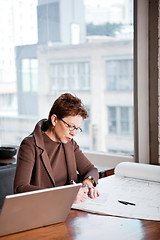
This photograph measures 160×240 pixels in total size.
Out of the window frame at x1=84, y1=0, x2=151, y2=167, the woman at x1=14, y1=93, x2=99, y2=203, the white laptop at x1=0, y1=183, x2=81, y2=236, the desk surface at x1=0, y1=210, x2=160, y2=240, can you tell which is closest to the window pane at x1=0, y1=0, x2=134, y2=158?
the window frame at x1=84, y1=0, x2=151, y2=167

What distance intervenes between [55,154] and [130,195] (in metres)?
0.53

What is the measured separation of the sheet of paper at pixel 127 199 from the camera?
1884 mm

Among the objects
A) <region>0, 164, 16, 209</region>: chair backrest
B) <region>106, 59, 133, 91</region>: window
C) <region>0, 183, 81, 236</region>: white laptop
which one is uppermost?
<region>106, 59, 133, 91</region>: window

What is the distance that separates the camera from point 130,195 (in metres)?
2.17

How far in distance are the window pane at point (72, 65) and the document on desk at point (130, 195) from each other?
899mm

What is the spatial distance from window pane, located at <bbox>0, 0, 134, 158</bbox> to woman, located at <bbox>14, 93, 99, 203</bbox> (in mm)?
1224

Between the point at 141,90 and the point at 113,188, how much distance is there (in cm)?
114

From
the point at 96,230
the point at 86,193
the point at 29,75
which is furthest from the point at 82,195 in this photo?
the point at 29,75

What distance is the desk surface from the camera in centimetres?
161

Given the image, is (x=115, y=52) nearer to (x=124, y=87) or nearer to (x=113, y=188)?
(x=124, y=87)

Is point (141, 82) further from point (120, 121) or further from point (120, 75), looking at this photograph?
point (120, 121)

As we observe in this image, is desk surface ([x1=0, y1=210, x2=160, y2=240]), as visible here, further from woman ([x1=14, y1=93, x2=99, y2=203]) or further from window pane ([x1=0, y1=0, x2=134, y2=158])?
window pane ([x1=0, y1=0, x2=134, y2=158])

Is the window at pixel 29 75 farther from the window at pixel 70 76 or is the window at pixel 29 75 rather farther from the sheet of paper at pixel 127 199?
the sheet of paper at pixel 127 199

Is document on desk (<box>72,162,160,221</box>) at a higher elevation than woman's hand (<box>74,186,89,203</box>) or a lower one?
lower
